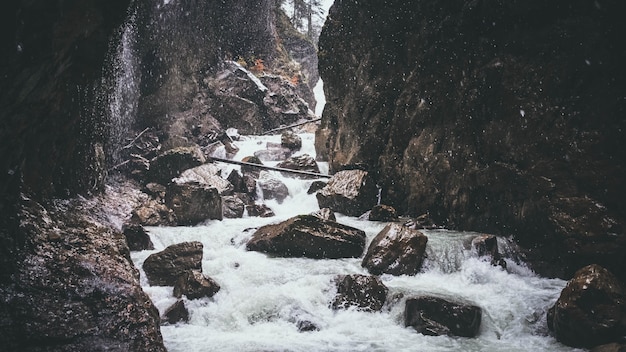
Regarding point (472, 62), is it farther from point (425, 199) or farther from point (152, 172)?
point (152, 172)

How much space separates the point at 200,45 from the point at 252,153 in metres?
7.01

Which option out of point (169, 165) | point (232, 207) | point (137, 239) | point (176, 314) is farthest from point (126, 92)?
point (176, 314)

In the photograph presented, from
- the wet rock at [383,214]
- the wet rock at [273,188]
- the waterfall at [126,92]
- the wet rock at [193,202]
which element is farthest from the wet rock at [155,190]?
the wet rock at [383,214]

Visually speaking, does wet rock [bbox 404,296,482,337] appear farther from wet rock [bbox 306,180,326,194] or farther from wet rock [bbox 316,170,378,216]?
wet rock [bbox 306,180,326,194]

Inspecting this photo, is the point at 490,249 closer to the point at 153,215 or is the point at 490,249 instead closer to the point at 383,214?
the point at 383,214

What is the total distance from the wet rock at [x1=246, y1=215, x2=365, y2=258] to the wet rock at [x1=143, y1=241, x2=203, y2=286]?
1.67 meters

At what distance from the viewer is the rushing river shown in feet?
17.7

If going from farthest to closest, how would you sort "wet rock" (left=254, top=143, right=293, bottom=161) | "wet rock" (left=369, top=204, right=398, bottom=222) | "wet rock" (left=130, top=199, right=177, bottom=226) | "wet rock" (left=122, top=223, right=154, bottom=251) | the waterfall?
"wet rock" (left=254, top=143, right=293, bottom=161)
the waterfall
"wet rock" (left=369, top=204, right=398, bottom=222)
"wet rock" (left=130, top=199, right=177, bottom=226)
"wet rock" (left=122, top=223, right=154, bottom=251)

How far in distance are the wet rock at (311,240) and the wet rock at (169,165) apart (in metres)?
6.24

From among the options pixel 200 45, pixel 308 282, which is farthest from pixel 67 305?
pixel 200 45

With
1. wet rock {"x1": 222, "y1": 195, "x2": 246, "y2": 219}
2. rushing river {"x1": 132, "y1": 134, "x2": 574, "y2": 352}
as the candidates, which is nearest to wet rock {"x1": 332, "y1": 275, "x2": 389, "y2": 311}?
rushing river {"x1": 132, "y1": 134, "x2": 574, "y2": 352}

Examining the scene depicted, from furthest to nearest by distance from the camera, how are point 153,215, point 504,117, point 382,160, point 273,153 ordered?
point 273,153
point 382,160
point 153,215
point 504,117

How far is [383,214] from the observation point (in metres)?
10.9

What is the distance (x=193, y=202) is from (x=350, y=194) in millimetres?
4557
